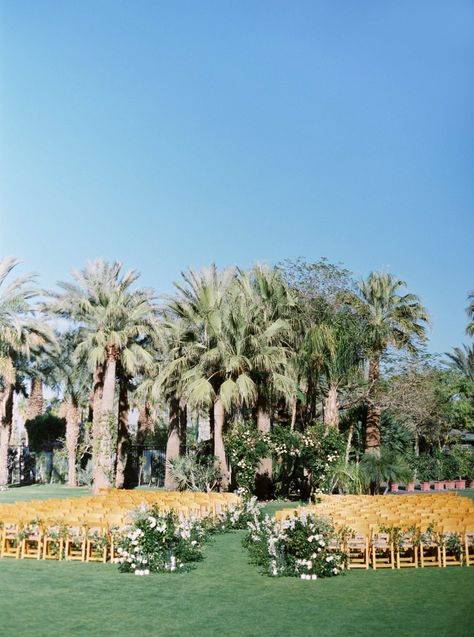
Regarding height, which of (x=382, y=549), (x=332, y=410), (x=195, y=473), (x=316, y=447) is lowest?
(x=382, y=549)

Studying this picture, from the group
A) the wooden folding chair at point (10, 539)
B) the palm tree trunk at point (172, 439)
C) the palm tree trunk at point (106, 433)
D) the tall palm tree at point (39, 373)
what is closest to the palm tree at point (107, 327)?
the palm tree trunk at point (106, 433)

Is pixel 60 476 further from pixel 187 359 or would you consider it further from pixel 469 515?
pixel 469 515

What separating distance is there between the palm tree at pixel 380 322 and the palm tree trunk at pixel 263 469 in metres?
8.00

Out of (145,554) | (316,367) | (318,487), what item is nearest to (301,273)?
(316,367)

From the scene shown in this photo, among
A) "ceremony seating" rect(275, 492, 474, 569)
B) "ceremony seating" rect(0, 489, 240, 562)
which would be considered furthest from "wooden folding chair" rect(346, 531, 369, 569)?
"ceremony seating" rect(0, 489, 240, 562)

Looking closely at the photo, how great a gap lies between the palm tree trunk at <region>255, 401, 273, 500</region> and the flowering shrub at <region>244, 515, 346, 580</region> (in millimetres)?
13193

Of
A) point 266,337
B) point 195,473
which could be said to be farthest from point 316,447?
point 195,473

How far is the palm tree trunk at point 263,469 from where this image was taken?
24641 mm

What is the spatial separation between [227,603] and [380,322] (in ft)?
82.7

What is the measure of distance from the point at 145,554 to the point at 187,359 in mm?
13624

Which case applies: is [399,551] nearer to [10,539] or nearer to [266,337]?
[10,539]

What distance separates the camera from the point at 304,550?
10.9m

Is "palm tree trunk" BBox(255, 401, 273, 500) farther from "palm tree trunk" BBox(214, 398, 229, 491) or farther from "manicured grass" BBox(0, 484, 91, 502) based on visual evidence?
"manicured grass" BBox(0, 484, 91, 502)

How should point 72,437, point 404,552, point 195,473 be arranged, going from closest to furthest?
1. point 404,552
2. point 195,473
3. point 72,437
